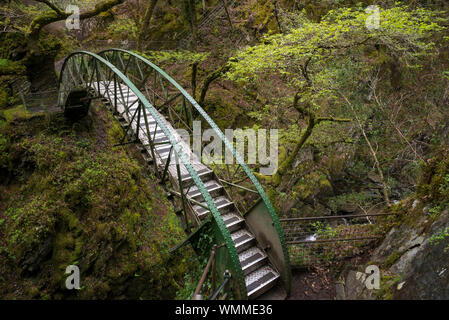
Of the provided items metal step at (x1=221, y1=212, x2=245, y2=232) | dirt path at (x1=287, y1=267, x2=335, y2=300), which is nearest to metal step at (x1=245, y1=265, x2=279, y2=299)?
dirt path at (x1=287, y1=267, x2=335, y2=300)

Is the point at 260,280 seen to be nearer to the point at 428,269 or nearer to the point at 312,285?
the point at 312,285

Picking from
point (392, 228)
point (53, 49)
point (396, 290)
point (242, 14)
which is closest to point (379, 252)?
point (392, 228)

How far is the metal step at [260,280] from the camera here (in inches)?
197

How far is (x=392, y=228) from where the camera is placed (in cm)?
588

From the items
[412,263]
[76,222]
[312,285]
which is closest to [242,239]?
[312,285]

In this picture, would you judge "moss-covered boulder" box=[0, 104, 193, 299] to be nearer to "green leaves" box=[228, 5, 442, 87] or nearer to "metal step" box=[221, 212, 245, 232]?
"metal step" box=[221, 212, 245, 232]

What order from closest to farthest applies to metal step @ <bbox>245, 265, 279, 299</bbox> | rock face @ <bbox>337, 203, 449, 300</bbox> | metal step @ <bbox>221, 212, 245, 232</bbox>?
rock face @ <bbox>337, 203, 449, 300</bbox>, metal step @ <bbox>245, 265, 279, 299</bbox>, metal step @ <bbox>221, 212, 245, 232</bbox>

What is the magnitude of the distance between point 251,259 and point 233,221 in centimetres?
96

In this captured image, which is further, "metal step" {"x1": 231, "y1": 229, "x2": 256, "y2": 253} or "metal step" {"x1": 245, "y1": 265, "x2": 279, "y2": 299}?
"metal step" {"x1": 231, "y1": 229, "x2": 256, "y2": 253}

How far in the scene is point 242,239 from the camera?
5742mm

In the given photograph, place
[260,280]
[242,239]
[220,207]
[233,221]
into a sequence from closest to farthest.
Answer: [260,280], [242,239], [233,221], [220,207]

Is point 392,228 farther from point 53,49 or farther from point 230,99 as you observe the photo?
point 53,49

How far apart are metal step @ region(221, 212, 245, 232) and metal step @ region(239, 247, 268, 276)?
22.9 inches

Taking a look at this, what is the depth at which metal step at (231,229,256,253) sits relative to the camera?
18.4 feet
